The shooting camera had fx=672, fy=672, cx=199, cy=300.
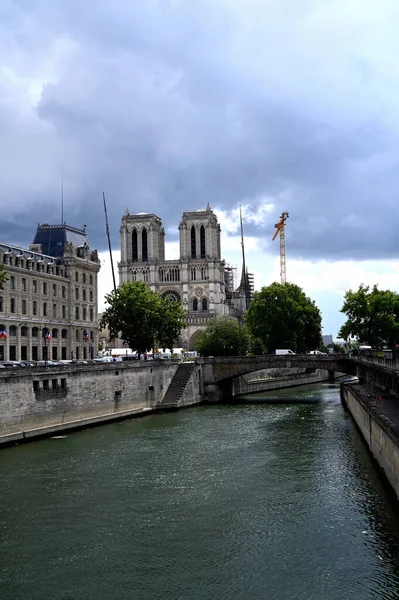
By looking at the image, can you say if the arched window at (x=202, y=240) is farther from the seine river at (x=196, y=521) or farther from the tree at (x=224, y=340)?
the seine river at (x=196, y=521)

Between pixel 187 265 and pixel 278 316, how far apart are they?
6327cm

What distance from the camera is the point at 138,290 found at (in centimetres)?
8625

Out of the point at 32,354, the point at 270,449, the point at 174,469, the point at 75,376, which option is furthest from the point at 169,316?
the point at 174,469

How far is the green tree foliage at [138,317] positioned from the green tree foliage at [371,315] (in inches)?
1425

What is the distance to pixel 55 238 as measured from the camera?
101m

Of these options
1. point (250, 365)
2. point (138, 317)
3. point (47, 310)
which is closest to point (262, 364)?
point (250, 365)

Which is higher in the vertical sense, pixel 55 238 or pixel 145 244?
pixel 145 244

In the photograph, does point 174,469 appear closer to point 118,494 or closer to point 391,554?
point 118,494

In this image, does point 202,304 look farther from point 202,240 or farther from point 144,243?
point 144,243

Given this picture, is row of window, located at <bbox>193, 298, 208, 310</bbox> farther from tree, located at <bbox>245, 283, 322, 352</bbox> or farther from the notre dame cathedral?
tree, located at <bbox>245, 283, 322, 352</bbox>

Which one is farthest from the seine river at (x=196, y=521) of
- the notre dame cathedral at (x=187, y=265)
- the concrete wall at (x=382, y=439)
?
the notre dame cathedral at (x=187, y=265)

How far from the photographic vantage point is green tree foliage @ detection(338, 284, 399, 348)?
108688 millimetres

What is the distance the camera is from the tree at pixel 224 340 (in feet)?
399

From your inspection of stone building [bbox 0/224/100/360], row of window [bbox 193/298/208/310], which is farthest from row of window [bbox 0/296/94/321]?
row of window [bbox 193/298/208/310]
